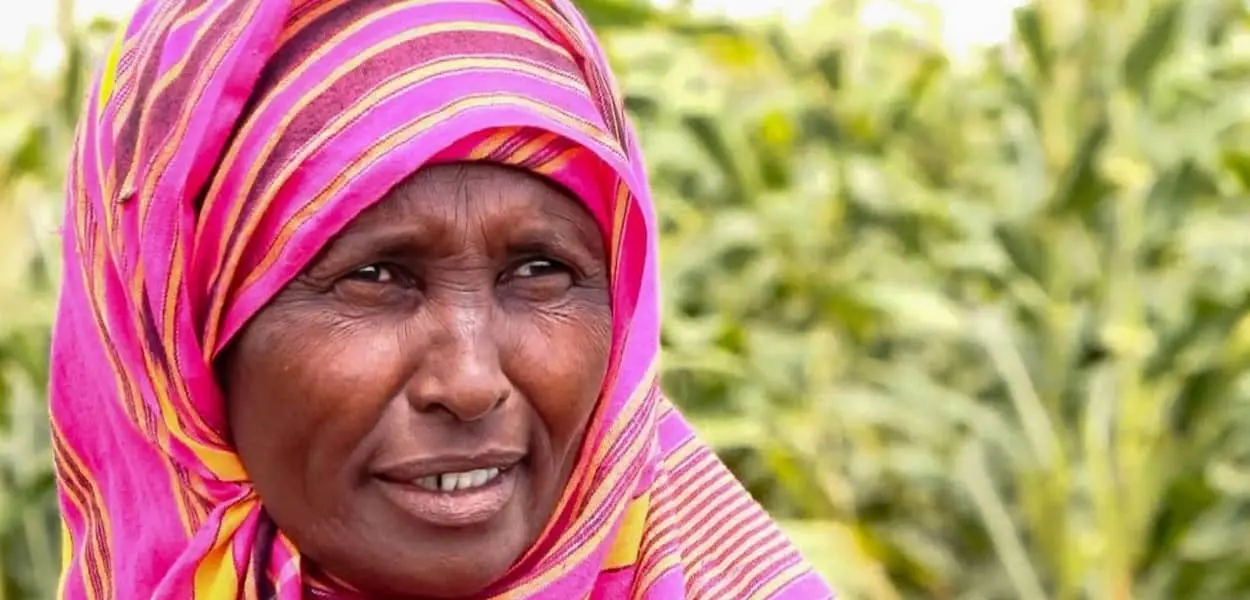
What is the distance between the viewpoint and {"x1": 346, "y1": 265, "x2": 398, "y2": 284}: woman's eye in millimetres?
1076

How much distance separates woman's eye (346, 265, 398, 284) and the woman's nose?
0.05m

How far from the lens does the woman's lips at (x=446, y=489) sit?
107 centimetres

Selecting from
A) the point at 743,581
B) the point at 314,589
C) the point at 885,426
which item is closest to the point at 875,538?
the point at 885,426

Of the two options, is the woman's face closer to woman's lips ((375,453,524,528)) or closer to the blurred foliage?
woman's lips ((375,453,524,528))

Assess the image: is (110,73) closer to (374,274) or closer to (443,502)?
(374,274)

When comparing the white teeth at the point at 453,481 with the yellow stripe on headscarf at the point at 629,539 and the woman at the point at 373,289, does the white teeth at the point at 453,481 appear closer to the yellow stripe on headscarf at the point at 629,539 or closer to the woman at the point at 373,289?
the woman at the point at 373,289

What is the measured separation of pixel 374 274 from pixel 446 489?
0.47 ft

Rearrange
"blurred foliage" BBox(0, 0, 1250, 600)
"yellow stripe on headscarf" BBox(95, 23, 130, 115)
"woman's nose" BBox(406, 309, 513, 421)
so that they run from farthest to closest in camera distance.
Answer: "blurred foliage" BBox(0, 0, 1250, 600) < "yellow stripe on headscarf" BBox(95, 23, 130, 115) < "woman's nose" BBox(406, 309, 513, 421)

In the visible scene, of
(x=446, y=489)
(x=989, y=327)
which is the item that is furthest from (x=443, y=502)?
(x=989, y=327)

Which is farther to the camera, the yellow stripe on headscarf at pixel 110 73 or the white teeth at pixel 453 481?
the yellow stripe on headscarf at pixel 110 73

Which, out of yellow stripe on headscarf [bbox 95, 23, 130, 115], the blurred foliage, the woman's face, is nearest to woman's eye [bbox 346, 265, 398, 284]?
the woman's face

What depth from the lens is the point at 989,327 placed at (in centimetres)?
288

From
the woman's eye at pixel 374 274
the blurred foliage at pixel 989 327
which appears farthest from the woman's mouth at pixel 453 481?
the blurred foliage at pixel 989 327

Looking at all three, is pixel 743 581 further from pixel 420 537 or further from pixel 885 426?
pixel 885 426
